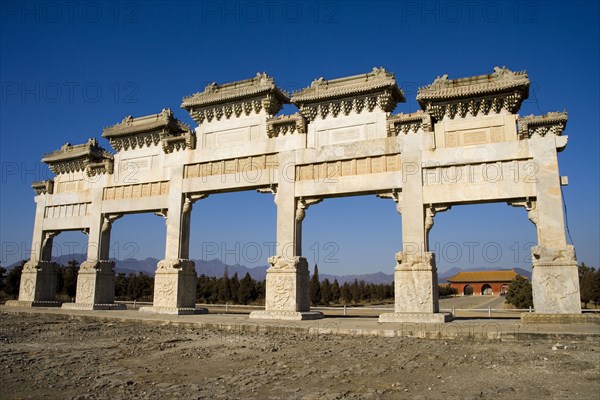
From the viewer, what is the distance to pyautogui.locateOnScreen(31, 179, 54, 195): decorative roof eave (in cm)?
2101

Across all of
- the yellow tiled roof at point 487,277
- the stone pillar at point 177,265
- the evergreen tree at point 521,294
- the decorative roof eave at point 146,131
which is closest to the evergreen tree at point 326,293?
the evergreen tree at point 521,294

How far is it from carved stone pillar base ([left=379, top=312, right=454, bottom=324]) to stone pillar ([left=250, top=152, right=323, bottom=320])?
8.62 feet

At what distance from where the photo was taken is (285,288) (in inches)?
565

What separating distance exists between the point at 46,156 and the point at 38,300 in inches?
251

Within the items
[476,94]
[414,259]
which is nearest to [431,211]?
[414,259]

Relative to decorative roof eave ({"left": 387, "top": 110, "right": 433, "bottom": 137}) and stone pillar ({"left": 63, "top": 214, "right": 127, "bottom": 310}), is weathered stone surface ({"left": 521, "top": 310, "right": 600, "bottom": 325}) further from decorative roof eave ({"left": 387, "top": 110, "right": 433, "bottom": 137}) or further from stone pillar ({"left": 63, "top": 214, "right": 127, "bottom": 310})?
stone pillar ({"left": 63, "top": 214, "right": 127, "bottom": 310})

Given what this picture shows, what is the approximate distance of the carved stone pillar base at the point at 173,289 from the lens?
16.2m

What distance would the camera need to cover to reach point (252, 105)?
16375mm

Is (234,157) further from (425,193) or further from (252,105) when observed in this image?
(425,193)

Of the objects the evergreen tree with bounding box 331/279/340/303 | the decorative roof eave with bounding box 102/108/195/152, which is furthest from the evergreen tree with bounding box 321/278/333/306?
the decorative roof eave with bounding box 102/108/195/152

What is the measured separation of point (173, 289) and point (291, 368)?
9.92 metres

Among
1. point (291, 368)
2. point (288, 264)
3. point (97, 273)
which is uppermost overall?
point (288, 264)

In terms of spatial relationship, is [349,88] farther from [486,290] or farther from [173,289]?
[486,290]

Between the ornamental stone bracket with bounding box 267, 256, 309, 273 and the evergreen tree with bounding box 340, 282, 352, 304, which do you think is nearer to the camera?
the ornamental stone bracket with bounding box 267, 256, 309, 273
